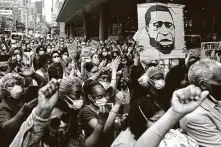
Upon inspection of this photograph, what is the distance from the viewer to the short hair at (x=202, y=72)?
11.1 ft

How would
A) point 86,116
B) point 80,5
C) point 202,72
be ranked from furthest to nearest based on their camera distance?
point 80,5 → point 86,116 → point 202,72

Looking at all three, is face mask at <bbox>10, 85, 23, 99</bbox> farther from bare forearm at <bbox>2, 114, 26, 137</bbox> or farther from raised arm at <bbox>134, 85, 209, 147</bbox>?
raised arm at <bbox>134, 85, 209, 147</bbox>

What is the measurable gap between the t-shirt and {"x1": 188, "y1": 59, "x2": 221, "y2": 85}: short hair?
3.14 ft

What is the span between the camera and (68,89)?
4055 mm

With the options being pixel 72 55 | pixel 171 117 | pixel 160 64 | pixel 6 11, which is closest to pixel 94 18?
pixel 72 55

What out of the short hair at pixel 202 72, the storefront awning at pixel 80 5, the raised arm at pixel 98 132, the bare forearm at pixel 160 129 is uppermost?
the storefront awning at pixel 80 5

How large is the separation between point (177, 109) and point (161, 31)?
3241 mm

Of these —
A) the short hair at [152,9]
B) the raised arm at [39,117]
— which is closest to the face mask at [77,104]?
the raised arm at [39,117]

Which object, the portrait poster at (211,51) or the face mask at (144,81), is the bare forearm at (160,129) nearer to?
the face mask at (144,81)

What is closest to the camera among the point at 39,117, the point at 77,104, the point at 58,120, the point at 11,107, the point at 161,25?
the point at 39,117

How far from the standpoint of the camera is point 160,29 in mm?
5430

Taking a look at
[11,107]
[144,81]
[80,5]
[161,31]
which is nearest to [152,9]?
[161,31]

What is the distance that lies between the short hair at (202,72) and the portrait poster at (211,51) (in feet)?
16.6

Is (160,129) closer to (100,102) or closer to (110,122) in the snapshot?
(110,122)
